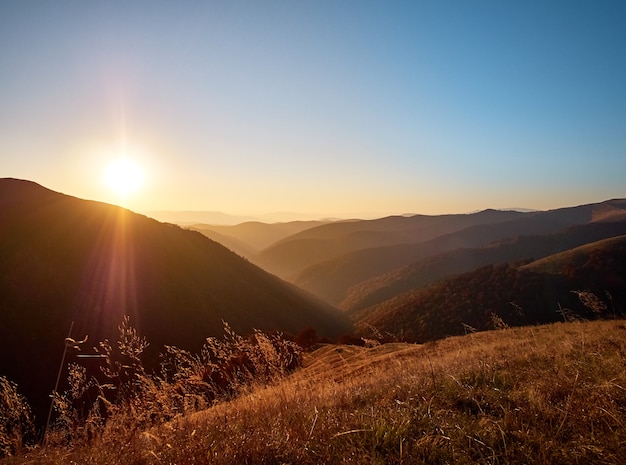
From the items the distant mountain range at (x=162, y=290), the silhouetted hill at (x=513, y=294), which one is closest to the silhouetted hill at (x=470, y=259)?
the distant mountain range at (x=162, y=290)

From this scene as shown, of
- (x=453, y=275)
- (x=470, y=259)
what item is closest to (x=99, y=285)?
(x=453, y=275)

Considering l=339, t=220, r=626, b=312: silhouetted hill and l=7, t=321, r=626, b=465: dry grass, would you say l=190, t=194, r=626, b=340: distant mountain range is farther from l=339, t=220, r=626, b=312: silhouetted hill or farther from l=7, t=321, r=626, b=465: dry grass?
l=7, t=321, r=626, b=465: dry grass

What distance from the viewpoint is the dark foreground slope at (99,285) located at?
28.0 metres

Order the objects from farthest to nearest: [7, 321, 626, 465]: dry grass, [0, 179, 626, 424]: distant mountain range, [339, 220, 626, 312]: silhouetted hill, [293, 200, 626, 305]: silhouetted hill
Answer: [293, 200, 626, 305]: silhouetted hill, [339, 220, 626, 312]: silhouetted hill, [0, 179, 626, 424]: distant mountain range, [7, 321, 626, 465]: dry grass

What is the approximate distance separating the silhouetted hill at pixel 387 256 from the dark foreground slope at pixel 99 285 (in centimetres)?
6437

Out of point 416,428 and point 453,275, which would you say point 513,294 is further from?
point 416,428

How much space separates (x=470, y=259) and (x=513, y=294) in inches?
2353

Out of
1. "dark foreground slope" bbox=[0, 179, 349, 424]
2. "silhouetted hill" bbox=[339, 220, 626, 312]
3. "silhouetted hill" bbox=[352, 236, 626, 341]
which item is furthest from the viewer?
"silhouetted hill" bbox=[339, 220, 626, 312]

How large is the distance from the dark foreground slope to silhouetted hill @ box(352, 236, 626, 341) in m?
16.8

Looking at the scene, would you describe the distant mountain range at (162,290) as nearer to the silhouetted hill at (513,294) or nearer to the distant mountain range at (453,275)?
the silhouetted hill at (513,294)

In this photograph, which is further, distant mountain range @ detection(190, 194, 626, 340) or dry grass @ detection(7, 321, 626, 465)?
distant mountain range @ detection(190, 194, 626, 340)

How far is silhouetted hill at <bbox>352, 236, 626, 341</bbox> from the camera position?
4509cm

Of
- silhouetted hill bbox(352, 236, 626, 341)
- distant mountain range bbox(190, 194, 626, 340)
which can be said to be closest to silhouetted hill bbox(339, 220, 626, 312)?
distant mountain range bbox(190, 194, 626, 340)

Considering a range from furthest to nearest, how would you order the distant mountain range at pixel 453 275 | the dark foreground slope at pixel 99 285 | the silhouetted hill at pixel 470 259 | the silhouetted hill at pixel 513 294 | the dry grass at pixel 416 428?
the silhouetted hill at pixel 470 259
the distant mountain range at pixel 453 275
the silhouetted hill at pixel 513 294
the dark foreground slope at pixel 99 285
the dry grass at pixel 416 428
